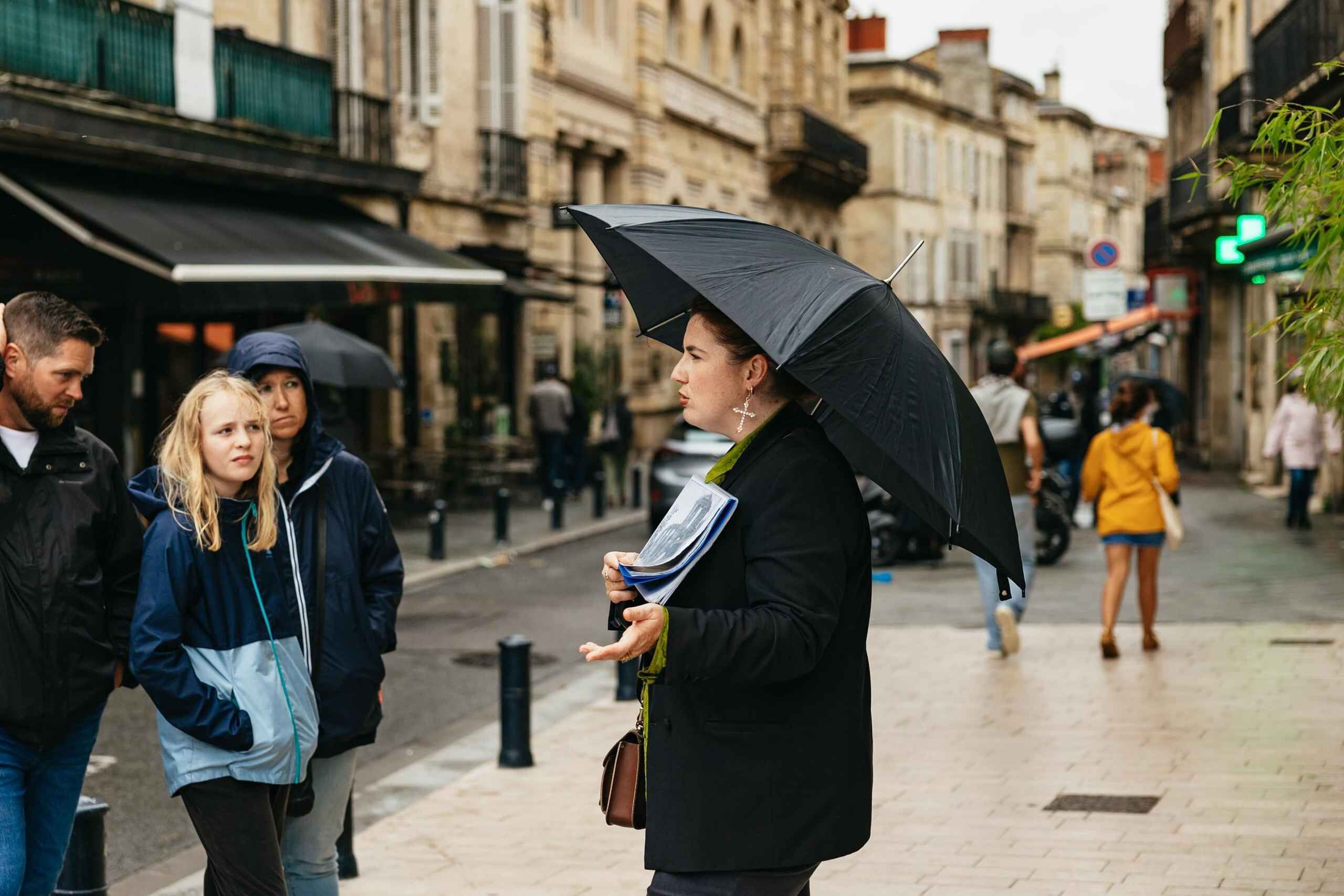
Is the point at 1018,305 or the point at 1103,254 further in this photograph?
the point at 1018,305

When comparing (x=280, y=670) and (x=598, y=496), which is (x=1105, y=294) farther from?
(x=280, y=670)

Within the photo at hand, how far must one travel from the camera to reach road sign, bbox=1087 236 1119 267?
22344mm

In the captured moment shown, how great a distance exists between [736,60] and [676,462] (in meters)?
23.6

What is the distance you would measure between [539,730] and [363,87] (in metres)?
15.4

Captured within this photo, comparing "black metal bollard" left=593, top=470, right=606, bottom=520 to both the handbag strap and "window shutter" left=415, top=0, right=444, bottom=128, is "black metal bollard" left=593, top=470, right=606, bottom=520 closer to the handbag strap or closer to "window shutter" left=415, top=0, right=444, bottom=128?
"window shutter" left=415, top=0, right=444, bottom=128

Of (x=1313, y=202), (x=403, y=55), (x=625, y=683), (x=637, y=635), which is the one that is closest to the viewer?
(x=637, y=635)

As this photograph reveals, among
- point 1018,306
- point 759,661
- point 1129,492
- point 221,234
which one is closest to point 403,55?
point 221,234

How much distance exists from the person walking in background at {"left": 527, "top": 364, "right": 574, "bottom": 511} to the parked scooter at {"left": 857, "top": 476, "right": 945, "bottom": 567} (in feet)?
26.1

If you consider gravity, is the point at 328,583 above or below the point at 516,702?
above

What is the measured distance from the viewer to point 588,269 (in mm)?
31469

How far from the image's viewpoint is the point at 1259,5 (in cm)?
3042

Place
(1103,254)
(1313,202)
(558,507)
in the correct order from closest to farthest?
(1313,202), (558,507), (1103,254)

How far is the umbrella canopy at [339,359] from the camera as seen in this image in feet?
40.2

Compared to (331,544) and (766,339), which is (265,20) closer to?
(331,544)
